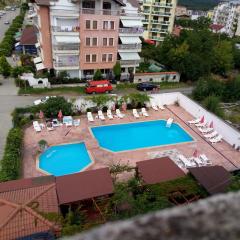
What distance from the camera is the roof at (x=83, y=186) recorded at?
1606 centimetres

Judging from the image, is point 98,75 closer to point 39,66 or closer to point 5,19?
point 39,66

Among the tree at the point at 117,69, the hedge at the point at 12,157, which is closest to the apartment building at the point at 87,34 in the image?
the tree at the point at 117,69

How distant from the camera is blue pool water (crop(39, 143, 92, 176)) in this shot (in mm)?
22625

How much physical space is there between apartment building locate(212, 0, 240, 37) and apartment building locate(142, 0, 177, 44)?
42839mm

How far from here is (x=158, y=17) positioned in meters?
61.5

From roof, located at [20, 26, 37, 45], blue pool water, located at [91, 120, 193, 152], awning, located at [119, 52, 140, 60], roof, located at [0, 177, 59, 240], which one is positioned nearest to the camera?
roof, located at [0, 177, 59, 240]

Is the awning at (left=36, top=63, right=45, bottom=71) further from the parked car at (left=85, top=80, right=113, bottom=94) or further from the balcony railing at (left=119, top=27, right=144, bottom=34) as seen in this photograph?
the balcony railing at (left=119, top=27, right=144, bottom=34)

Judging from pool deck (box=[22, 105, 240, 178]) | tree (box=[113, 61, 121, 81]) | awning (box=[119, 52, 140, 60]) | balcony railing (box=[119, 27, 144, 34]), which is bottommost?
pool deck (box=[22, 105, 240, 178])

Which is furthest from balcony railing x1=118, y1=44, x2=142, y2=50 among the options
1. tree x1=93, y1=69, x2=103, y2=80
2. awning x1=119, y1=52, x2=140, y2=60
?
tree x1=93, y1=69, x2=103, y2=80

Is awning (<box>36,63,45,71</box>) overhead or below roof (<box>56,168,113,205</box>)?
overhead

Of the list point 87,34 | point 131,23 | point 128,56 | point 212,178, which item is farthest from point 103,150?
point 131,23

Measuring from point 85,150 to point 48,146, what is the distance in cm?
338

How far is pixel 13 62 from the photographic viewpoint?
4575 cm

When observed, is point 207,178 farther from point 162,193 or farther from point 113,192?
point 113,192
